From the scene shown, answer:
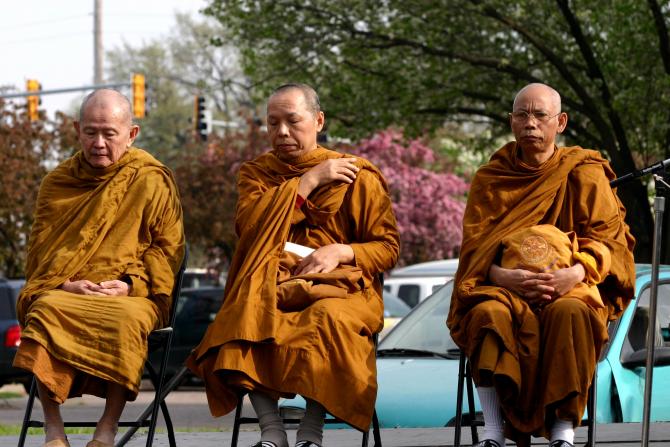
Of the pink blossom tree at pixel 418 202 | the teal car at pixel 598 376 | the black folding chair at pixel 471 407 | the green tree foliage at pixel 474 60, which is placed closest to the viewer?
the black folding chair at pixel 471 407

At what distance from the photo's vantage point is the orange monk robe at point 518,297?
18.6 feet

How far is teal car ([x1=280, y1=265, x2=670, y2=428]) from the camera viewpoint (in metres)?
7.65

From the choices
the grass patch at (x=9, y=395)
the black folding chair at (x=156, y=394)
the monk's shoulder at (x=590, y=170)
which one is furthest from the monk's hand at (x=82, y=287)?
the grass patch at (x=9, y=395)

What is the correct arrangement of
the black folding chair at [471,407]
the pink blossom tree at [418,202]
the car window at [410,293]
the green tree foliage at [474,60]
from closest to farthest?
the black folding chair at [471,407]
the green tree foliage at [474,60]
the car window at [410,293]
the pink blossom tree at [418,202]

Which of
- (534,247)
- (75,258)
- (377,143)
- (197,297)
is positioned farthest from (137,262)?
(377,143)

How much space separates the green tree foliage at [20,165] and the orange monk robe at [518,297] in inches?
949

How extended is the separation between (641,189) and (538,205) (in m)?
11.8

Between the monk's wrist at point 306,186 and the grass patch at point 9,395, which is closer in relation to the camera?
the monk's wrist at point 306,186

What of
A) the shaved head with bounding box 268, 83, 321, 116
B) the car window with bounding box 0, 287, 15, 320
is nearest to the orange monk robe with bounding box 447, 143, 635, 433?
the shaved head with bounding box 268, 83, 321, 116

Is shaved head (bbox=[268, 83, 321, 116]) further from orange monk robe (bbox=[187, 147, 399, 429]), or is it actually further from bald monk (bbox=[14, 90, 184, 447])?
bald monk (bbox=[14, 90, 184, 447])

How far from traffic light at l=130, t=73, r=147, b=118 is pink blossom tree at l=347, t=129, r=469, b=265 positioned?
11842 mm

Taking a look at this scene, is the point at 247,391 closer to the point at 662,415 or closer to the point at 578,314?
the point at 578,314

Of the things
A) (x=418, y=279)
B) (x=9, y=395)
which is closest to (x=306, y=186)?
(x=9, y=395)

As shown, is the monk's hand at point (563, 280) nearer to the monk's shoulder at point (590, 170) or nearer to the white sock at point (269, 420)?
the monk's shoulder at point (590, 170)
